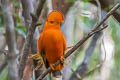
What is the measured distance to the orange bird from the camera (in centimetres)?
153

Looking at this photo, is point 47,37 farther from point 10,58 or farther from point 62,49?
point 10,58

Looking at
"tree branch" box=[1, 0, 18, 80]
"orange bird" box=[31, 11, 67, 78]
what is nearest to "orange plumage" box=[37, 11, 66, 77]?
"orange bird" box=[31, 11, 67, 78]

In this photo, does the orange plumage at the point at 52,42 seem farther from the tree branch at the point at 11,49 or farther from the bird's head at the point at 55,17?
the tree branch at the point at 11,49

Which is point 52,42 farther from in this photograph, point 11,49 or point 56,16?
point 11,49

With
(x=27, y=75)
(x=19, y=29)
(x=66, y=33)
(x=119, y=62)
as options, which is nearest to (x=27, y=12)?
(x=27, y=75)

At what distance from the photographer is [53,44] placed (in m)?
1.61

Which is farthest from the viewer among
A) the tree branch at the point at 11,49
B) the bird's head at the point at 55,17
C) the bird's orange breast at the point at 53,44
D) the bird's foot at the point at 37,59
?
the bird's foot at the point at 37,59

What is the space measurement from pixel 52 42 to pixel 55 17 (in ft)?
0.60

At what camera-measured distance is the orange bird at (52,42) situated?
1.53 meters

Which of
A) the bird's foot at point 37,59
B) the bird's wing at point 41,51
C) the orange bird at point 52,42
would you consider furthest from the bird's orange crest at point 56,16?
the bird's foot at point 37,59

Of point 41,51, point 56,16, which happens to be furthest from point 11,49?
point 41,51

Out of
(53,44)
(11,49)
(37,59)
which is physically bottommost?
(37,59)

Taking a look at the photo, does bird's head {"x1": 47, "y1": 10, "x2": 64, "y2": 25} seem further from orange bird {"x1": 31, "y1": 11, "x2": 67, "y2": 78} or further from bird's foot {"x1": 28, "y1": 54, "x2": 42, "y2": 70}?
bird's foot {"x1": 28, "y1": 54, "x2": 42, "y2": 70}

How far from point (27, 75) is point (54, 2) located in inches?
38.1
